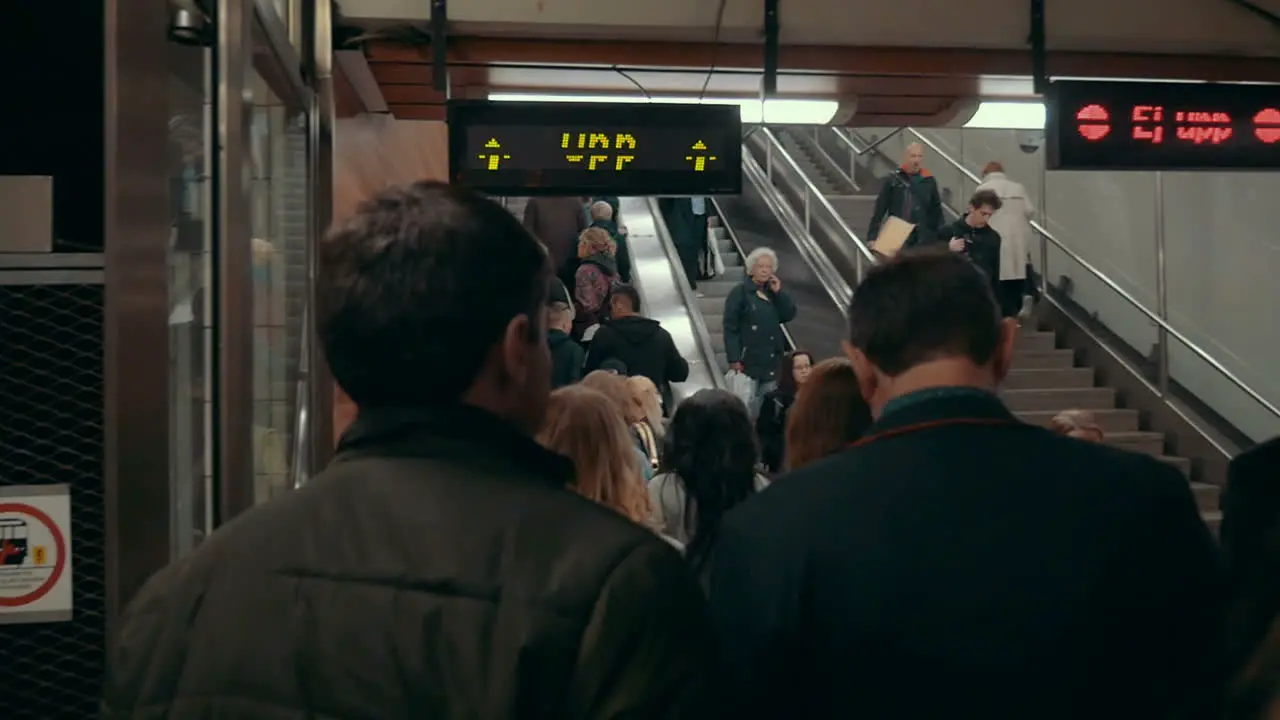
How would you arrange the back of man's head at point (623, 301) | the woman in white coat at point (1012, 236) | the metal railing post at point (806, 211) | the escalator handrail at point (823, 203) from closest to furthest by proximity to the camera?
1. the back of man's head at point (623, 301)
2. the woman in white coat at point (1012, 236)
3. the escalator handrail at point (823, 203)
4. the metal railing post at point (806, 211)

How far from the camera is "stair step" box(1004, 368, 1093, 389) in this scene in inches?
388

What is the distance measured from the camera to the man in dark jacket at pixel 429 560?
118cm

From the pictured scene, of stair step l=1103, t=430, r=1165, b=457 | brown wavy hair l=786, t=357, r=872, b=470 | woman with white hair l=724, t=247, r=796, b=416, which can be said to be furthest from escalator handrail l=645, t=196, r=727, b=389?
brown wavy hair l=786, t=357, r=872, b=470

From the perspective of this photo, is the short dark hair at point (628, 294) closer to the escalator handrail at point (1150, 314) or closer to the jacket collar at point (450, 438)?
the escalator handrail at point (1150, 314)

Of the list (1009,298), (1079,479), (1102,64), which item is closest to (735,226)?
(1009,298)

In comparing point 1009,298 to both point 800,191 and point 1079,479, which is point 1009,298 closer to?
point 800,191

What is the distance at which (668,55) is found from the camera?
19.3 ft

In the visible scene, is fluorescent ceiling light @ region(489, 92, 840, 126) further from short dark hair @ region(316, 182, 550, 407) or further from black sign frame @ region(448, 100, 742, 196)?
short dark hair @ region(316, 182, 550, 407)

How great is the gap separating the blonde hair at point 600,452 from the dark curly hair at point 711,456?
19 centimetres

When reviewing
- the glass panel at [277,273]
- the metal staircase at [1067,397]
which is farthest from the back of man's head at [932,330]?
the metal staircase at [1067,397]

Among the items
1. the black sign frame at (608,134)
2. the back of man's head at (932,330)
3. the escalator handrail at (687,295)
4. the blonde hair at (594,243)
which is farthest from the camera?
the escalator handrail at (687,295)

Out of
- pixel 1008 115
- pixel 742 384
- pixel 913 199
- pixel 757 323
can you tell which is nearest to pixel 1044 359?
pixel 913 199

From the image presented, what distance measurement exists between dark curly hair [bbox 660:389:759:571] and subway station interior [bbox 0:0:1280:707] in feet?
3.38

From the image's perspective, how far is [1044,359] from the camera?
33.2 ft
